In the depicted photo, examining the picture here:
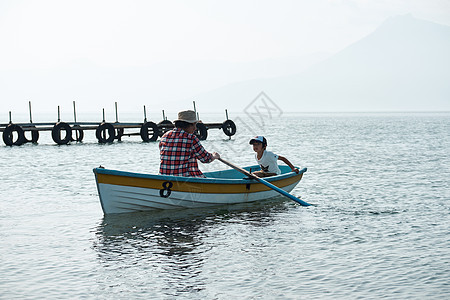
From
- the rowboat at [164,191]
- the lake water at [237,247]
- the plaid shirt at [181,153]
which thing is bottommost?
the lake water at [237,247]

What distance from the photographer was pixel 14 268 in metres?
9.44

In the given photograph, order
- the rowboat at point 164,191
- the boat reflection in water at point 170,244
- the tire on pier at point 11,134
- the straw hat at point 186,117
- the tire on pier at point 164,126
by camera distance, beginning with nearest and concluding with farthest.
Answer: the boat reflection in water at point 170,244, the rowboat at point 164,191, the straw hat at point 186,117, the tire on pier at point 11,134, the tire on pier at point 164,126

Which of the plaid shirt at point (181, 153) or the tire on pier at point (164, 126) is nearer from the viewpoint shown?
the plaid shirt at point (181, 153)

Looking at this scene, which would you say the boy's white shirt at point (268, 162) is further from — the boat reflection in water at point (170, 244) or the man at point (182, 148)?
the man at point (182, 148)

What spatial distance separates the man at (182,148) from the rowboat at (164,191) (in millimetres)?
319

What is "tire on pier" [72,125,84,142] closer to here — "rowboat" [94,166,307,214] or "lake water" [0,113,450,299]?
"lake water" [0,113,450,299]

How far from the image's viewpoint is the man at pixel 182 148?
1262 cm

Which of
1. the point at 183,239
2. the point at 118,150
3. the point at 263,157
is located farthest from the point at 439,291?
the point at 118,150

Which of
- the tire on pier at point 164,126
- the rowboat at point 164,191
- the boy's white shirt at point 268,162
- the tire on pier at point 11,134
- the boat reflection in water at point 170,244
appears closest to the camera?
the boat reflection in water at point 170,244

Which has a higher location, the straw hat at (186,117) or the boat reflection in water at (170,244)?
the straw hat at (186,117)

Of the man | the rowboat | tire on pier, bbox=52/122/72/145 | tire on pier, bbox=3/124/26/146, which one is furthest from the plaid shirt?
tire on pier, bbox=3/124/26/146

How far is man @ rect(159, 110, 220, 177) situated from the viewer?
12.6 metres

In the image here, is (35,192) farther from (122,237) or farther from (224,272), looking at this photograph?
(224,272)

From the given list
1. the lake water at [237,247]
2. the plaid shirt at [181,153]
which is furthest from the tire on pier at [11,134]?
the plaid shirt at [181,153]
